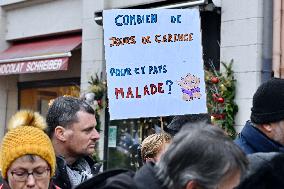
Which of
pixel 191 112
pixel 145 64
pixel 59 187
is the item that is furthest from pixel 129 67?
pixel 59 187

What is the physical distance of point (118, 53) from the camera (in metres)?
4.90

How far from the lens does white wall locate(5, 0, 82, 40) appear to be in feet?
39.0

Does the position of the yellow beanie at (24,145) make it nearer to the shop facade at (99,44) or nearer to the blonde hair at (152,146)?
the blonde hair at (152,146)

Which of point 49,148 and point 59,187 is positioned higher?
point 49,148

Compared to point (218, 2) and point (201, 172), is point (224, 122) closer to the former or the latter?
point (218, 2)

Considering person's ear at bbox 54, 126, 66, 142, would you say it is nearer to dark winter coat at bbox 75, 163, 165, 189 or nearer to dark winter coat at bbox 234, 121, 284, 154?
dark winter coat at bbox 234, 121, 284, 154

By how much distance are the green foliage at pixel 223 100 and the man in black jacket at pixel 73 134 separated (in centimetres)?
441

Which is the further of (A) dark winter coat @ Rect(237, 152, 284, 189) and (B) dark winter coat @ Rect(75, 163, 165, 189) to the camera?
(A) dark winter coat @ Rect(237, 152, 284, 189)

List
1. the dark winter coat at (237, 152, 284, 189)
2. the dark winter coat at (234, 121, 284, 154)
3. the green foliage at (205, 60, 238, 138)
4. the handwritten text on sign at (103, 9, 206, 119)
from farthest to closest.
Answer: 1. the green foliage at (205, 60, 238, 138)
2. the handwritten text on sign at (103, 9, 206, 119)
3. the dark winter coat at (234, 121, 284, 154)
4. the dark winter coat at (237, 152, 284, 189)

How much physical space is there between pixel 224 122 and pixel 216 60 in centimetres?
114

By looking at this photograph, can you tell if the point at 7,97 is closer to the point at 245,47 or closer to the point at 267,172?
the point at 245,47

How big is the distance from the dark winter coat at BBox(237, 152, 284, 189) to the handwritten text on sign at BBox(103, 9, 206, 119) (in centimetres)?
199

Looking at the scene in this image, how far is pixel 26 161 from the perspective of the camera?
328 cm

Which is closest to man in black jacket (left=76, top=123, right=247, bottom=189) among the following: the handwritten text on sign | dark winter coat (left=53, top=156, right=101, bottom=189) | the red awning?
dark winter coat (left=53, top=156, right=101, bottom=189)
